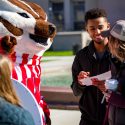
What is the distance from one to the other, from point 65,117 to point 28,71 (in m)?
3.62

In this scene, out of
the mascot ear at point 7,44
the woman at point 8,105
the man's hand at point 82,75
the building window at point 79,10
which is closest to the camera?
the woman at point 8,105

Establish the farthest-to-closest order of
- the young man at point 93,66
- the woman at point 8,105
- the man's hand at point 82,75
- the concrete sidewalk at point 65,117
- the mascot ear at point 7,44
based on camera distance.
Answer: the concrete sidewalk at point 65,117 < the young man at point 93,66 < the man's hand at point 82,75 < the mascot ear at point 7,44 < the woman at point 8,105

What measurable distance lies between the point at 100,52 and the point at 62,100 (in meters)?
3.93

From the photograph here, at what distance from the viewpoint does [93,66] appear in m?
3.62

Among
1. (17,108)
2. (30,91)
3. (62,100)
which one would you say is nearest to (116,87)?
(30,91)

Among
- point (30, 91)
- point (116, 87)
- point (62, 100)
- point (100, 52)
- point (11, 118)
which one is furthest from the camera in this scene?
point (62, 100)

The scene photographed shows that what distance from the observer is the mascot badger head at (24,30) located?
330cm

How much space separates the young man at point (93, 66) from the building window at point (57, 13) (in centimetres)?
4494

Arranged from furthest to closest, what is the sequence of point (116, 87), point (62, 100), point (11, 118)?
point (62, 100) < point (116, 87) < point (11, 118)

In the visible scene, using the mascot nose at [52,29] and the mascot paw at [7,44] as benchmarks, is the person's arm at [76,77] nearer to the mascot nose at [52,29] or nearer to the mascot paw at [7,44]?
the mascot nose at [52,29]

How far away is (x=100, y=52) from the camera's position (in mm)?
3625

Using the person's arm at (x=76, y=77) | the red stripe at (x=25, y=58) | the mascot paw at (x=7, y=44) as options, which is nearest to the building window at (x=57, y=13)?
the person's arm at (x=76, y=77)

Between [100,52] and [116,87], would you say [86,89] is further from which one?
[116,87]

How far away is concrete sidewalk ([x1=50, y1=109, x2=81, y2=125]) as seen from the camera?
6.62 m
